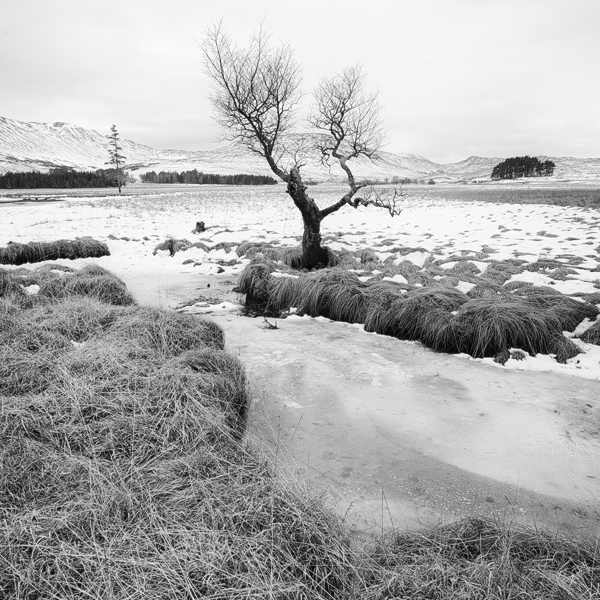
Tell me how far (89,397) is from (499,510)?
3359mm

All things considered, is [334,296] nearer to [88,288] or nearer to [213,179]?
[88,288]

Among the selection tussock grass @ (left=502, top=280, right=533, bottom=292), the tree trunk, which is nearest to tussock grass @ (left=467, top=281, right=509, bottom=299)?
tussock grass @ (left=502, top=280, right=533, bottom=292)

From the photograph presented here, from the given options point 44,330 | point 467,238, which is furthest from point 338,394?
point 467,238

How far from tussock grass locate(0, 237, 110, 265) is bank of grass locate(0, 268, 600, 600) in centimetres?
898

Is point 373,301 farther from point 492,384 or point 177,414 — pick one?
point 177,414

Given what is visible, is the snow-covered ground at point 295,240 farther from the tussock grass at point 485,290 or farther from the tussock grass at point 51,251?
the tussock grass at point 51,251

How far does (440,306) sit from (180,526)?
536 centimetres

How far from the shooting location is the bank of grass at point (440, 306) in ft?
19.3

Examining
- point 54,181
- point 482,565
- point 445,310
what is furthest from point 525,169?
point 482,565

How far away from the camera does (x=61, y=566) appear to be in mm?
2125

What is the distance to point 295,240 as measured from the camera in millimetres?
14820

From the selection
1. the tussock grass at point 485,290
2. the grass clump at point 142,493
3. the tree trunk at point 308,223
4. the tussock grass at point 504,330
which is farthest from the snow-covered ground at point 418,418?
the tree trunk at point 308,223

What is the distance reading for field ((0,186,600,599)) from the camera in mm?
2209

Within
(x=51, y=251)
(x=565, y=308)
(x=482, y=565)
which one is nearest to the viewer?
(x=482, y=565)
